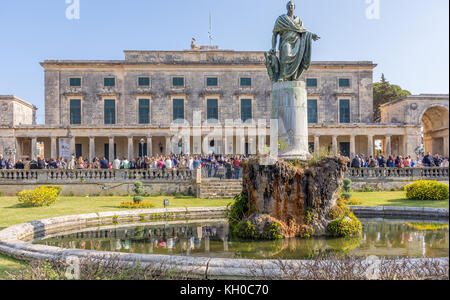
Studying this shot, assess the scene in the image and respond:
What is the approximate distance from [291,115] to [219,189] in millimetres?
9635

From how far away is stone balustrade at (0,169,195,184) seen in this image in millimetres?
19109

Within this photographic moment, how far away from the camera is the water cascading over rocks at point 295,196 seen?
7.82 meters

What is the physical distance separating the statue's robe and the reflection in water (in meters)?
4.17

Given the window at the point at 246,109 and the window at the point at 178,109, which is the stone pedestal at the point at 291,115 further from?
the window at the point at 178,109

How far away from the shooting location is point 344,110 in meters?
42.2

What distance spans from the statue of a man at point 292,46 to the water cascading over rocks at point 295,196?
2.64 m

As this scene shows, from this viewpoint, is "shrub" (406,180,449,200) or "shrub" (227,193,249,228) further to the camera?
"shrub" (406,180,449,200)

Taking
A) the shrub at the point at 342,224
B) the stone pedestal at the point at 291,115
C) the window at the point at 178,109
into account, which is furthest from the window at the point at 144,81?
the shrub at the point at 342,224

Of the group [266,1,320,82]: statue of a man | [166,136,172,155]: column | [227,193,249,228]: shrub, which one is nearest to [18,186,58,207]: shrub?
[227,193,249,228]: shrub

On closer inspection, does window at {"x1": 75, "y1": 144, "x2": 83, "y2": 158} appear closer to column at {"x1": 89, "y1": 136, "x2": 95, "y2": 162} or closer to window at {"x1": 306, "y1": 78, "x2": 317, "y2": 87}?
column at {"x1": 89, "y1": 136, "x2": 95, "y2": 162}

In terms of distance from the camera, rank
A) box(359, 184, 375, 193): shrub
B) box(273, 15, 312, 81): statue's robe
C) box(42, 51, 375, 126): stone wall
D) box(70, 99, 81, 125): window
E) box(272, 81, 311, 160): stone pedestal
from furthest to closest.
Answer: box(70, 99, 81, 125): window, box(42, 51, 375, 126): stone wall, box(359, 184, 375, 193): shrub, box(273, 15, 312, 81): statue's robe, box(272, 81, 311, 160): stone pedestal

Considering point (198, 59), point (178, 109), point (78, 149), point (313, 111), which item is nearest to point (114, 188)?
point (178, 109)

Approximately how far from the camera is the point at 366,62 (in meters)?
41.7
